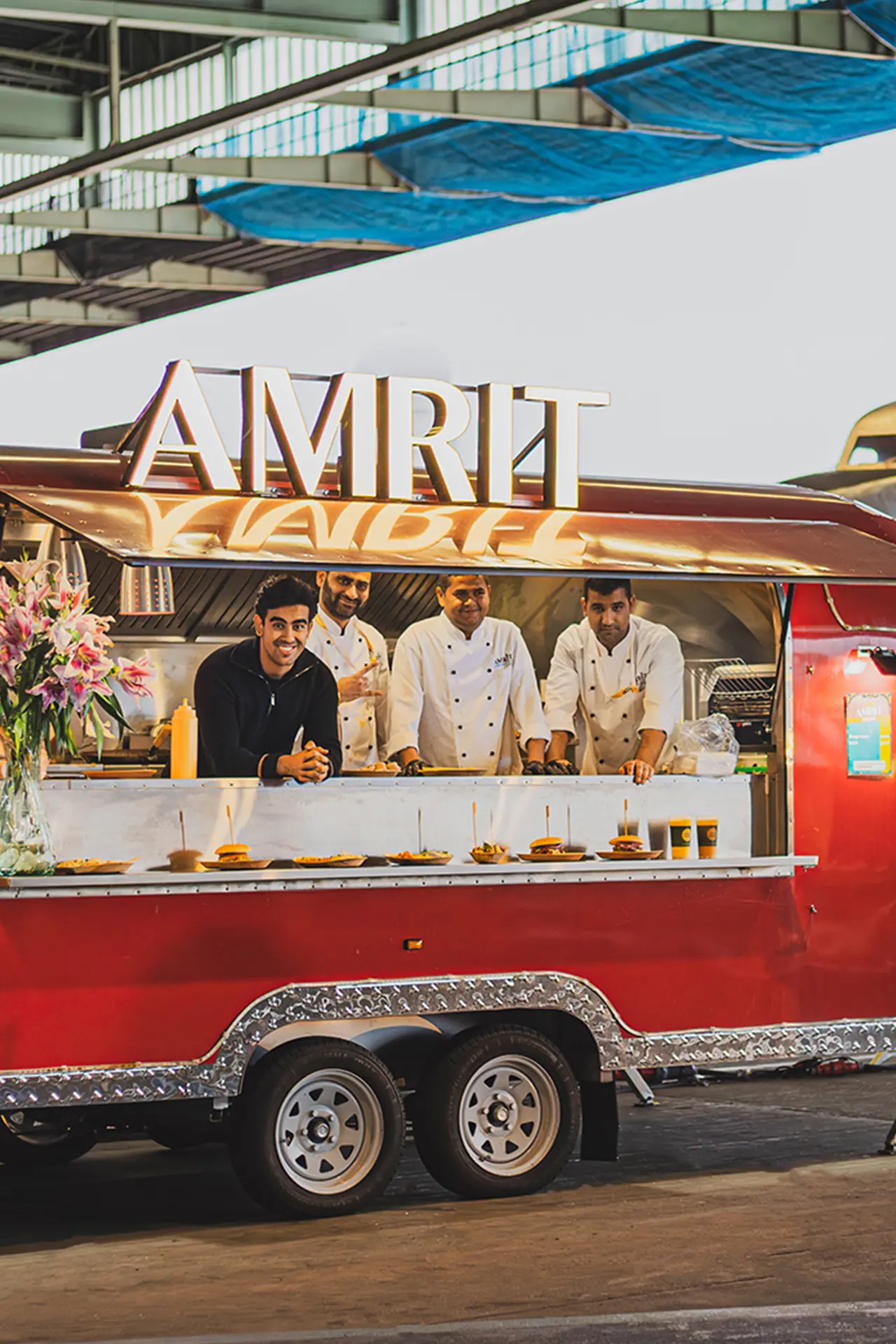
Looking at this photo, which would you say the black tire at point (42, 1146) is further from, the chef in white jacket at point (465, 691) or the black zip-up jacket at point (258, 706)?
the chef in white jacket at point (465, 691)

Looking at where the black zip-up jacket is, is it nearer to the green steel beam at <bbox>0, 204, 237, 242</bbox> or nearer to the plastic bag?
the plastic bag

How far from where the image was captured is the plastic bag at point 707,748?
29.4ft

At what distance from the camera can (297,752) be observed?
27.7ft

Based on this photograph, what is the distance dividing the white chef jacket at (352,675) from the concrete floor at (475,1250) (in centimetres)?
204

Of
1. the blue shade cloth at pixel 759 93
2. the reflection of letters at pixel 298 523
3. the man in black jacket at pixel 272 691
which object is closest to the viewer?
the reflection of letters at pixel 298 523

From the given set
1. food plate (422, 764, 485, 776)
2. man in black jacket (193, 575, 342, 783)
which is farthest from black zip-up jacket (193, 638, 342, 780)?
food plate (422, 764, 485, 776)

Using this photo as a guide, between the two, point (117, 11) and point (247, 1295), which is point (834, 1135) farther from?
point (117, 11)

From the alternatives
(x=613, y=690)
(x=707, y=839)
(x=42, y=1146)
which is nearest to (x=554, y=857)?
(x=707, y=839)

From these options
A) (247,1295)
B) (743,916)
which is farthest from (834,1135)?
(247,1295)

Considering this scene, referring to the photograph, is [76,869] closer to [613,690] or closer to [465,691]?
→ [465,691]

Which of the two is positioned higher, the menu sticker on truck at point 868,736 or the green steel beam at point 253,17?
the green steel beam at point 253,17

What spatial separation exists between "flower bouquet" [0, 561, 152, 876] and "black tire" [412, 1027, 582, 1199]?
6.43 ft

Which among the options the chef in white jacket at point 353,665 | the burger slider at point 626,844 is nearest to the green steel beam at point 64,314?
the chef in white jacket at point 353,665

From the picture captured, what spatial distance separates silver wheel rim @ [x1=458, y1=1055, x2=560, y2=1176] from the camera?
8.22 meters
